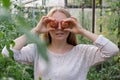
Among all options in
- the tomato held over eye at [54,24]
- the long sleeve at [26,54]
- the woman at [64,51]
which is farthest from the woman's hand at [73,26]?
the long sleeve at [26,54]

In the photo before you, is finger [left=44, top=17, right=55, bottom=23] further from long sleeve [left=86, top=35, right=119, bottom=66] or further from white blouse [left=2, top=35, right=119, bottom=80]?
long sleeve [left=86, top=35, right=119, bottom=66]

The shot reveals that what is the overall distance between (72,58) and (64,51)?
0.07 metres

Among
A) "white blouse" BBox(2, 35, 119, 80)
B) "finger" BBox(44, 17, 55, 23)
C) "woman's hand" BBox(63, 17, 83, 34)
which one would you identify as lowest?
"white blouse" BBox(2, 35, 119, 80)

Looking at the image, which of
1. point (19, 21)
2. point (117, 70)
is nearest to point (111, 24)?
point (117, 70)

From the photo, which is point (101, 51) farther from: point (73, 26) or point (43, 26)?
point (43, 26)

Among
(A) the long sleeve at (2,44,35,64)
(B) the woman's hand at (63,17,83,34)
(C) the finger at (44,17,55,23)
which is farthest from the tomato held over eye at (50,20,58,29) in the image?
(A) the long sleeve at (2,44,35,64)

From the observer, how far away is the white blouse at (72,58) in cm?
188

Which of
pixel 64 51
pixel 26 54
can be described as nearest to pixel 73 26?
pixel 64 51

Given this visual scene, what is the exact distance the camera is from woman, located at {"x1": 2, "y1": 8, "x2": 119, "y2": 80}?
187cm

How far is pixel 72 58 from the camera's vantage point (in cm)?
196

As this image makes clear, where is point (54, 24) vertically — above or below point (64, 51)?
above

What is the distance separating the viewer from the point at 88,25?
21.1ft

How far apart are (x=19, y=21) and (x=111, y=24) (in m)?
4.43

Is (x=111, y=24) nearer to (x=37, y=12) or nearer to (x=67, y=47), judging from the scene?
(x=37, y=12)
